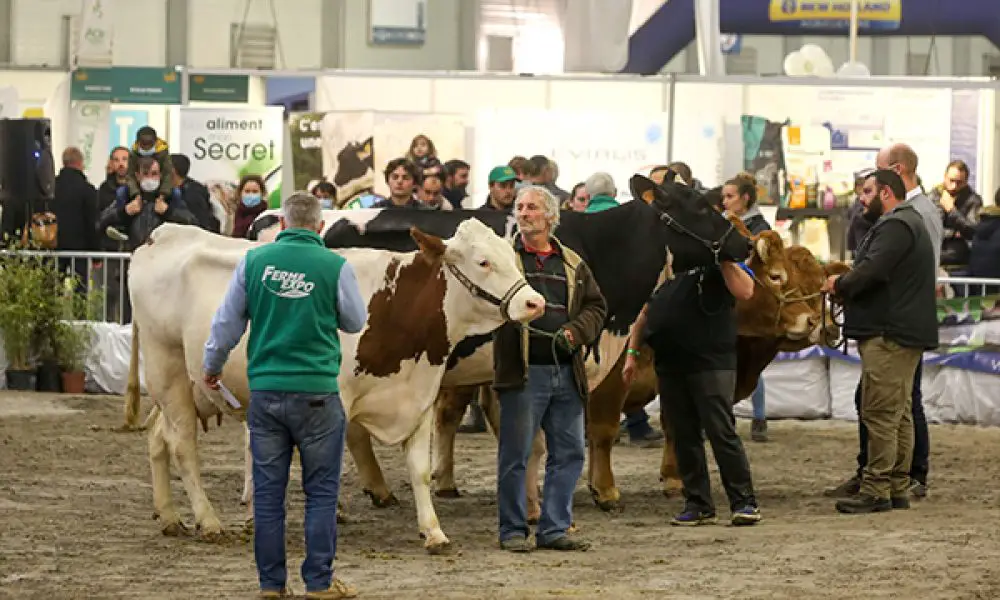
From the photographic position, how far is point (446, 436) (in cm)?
1157

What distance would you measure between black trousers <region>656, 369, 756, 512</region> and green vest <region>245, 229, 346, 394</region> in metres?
3.03

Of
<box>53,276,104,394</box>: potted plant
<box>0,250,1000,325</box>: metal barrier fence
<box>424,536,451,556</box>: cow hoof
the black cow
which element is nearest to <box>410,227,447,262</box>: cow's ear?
the black cow

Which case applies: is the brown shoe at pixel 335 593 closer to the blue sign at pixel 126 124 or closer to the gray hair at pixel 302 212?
the gray hair at pixel 302 212

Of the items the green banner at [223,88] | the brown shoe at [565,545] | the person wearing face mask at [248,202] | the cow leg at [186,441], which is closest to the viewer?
the brown shoe at [565,545]

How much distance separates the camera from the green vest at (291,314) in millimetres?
7551

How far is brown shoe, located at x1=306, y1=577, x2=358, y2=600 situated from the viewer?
762cm

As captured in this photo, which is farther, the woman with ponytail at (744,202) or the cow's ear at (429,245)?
the woman with ponytail at (744,202)

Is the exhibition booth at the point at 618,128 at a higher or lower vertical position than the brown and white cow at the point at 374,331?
higher

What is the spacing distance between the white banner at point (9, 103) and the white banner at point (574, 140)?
5.20 metres

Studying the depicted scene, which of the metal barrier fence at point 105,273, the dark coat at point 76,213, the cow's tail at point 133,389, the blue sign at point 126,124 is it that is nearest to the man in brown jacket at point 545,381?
the cow's tail at point 133,389

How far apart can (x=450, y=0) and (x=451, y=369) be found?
24.2m

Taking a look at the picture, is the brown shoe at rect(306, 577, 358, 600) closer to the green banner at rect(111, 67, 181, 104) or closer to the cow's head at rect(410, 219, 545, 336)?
the cow's head at rect(410, 219, 545, 336)

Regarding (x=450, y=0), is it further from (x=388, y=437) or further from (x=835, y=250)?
(x=388, y=437)

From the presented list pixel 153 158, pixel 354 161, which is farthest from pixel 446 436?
pixel 354 161
